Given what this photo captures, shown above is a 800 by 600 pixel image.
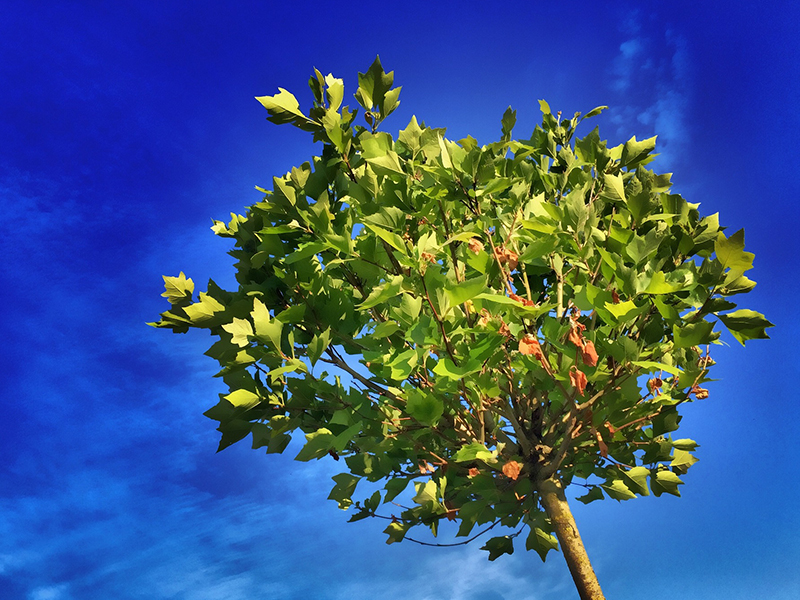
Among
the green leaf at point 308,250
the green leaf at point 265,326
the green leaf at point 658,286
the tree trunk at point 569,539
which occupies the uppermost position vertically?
the green leaf at point 308,250

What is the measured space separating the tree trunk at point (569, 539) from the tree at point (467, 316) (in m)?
0.02

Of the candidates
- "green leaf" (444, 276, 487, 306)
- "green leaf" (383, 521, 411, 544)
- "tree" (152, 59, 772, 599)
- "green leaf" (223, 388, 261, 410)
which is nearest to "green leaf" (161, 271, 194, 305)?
"tree" (152, 59, 772, 599)

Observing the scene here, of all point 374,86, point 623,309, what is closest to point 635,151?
point 374,86

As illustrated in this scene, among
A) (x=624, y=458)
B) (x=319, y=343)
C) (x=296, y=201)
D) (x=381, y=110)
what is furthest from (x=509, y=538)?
(x=381, y=110)

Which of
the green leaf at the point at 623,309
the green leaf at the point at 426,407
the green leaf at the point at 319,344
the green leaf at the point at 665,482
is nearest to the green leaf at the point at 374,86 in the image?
the green leaf at the point at 319,344

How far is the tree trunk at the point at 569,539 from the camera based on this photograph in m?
4.93

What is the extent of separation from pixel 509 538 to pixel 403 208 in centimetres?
398

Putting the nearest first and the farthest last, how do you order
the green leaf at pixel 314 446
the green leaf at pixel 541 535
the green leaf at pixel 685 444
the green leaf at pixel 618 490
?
the green leaf at pixel 314 446, the green leaf at pixel 618 490, the green leaf at pixel 685 444, the green leaf at pixel 541 535

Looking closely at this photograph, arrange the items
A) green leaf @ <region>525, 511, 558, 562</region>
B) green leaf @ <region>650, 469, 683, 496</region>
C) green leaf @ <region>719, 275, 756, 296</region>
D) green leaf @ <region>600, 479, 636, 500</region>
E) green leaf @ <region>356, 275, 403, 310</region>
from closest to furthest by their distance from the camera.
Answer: green leaf @ <region>356, 275, 403, 310</region> < green leaf @ <region>719, 275, 756, 296</region> < green leaf @ <region>600, 479, 636, 500</region> < green leaf @ <region>650, 469, 683, 496</region> < green leaf @ <region>525, 511, 558, 562</region>

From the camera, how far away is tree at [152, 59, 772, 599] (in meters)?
3.62

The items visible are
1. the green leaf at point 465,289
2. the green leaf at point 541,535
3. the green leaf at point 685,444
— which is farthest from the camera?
the green leaf at point 541,535

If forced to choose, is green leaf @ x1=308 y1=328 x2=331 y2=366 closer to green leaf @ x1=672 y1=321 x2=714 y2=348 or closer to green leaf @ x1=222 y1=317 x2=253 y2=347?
green leaf @ x1=222 y1=317 x2=253 y2=347

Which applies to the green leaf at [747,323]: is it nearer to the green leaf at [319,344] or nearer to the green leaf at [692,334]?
the green leaf at [692,334]

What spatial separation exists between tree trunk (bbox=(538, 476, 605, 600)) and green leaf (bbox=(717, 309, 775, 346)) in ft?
7.70
